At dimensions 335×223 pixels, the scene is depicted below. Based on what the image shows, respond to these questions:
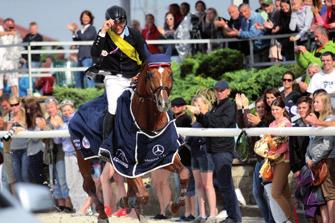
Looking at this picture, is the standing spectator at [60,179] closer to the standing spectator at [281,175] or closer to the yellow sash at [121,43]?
the yellow sash at [121,43]

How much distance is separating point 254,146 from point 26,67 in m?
9.67

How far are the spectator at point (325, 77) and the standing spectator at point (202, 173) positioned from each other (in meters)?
1.39

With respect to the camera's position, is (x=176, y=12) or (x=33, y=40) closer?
(x=176, y=12)

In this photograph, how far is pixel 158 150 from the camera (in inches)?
506

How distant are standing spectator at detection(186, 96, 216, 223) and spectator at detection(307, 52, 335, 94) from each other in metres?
1.39

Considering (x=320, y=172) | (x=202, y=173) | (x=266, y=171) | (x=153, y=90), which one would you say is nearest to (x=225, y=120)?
(x=202, y=173)

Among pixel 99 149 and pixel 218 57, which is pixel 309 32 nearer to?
pixel 218 57

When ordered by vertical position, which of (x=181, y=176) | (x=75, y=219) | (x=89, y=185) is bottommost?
(x=75, y=219)

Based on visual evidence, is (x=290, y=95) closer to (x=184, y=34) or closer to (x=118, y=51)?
(x=118, y=51)

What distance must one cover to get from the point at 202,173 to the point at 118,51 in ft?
6.05

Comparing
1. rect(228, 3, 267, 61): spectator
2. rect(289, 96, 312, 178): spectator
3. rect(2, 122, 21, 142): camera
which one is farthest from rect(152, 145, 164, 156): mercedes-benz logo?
rect(228, 3, 267, 61): spectator

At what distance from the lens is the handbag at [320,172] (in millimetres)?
12070

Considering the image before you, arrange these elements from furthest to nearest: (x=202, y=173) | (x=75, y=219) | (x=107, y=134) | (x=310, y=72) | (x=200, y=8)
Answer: (x=200, y=8), (x=75, y=219), (x=310, y=72), (x=202, y=173), (x=107, y=134)

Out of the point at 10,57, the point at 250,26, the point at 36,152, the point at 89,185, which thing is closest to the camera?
the point at 89,185
